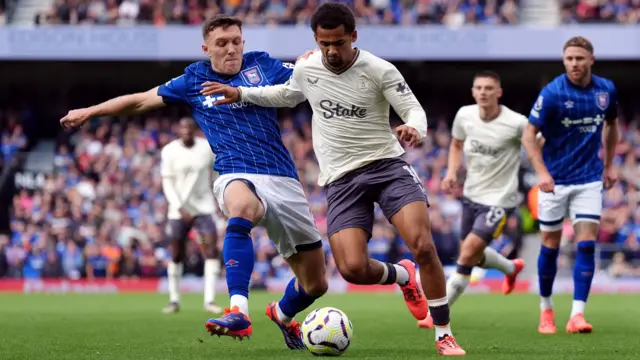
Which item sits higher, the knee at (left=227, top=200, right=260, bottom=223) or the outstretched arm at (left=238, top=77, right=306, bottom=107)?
the outstretched arm at (left=238, top=77, right=306, bottom=107)

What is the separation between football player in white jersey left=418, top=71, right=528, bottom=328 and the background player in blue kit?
31.7 inches

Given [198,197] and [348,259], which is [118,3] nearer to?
[198,197]

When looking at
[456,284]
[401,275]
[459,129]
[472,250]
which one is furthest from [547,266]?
[401,275]

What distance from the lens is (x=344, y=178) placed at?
Result: 782 cm

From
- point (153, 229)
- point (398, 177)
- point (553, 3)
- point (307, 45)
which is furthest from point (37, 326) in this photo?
point (553, 3)

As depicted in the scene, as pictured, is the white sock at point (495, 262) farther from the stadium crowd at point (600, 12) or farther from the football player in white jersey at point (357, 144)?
the stadium crowd at point (600, 12)

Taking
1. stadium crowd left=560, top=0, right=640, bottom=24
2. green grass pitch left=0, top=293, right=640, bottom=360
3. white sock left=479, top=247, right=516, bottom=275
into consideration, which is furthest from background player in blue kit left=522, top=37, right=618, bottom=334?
stadium crowd left=560, top=0, right=640, bottom=24

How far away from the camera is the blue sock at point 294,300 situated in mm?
8263

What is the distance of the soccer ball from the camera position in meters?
7.48

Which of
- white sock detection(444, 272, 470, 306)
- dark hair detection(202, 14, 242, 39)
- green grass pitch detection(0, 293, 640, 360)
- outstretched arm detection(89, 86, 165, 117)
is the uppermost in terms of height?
dark hair detection(202, 14, 242, 39)

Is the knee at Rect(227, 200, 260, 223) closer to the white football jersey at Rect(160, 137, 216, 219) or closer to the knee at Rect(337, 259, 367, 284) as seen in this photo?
the knee at Rect(337, 259, 367, 284)

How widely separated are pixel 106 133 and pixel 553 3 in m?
11.4

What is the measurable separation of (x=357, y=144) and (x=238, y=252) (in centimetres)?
112

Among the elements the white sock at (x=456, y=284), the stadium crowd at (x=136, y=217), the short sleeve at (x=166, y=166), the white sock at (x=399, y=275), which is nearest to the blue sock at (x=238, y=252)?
the white sock at (x=399, y=275)
